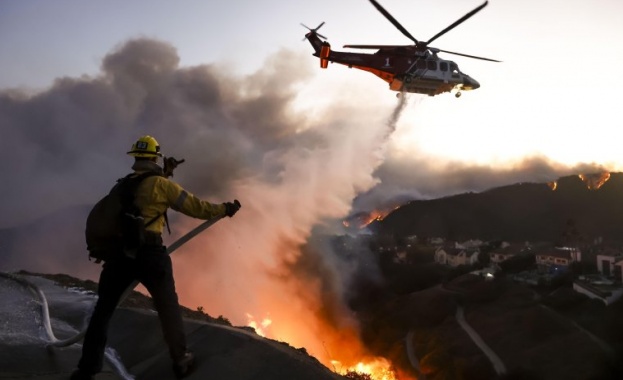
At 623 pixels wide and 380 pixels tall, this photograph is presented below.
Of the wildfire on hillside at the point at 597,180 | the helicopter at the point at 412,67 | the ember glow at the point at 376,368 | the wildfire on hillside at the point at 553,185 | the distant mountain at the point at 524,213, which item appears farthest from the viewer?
the wildfire on hillside at the point at 553,185

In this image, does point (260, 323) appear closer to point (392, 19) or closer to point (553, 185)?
point (392, 19)

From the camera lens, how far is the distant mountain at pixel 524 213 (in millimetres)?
118869

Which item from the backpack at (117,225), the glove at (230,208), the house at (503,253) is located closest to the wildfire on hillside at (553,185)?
the house at (503,253)

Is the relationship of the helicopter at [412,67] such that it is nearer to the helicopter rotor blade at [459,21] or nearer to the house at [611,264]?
the helicopter rotor blade at [459,21]

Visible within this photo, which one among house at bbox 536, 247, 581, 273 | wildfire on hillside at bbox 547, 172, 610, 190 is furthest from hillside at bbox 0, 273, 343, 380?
wildfire on hillside at bbox 547, 172, 610, 190

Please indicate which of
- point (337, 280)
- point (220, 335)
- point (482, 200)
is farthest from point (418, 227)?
point (220, 335)

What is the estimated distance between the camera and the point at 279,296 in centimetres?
5234

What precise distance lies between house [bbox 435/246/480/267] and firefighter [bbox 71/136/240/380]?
7442cm

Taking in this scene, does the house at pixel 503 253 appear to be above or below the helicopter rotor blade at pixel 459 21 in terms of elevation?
above

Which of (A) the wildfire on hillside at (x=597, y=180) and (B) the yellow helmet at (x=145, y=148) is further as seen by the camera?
(A) the wildfire on hillside at (x=597, y=180)

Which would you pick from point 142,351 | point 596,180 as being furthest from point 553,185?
point 142,351

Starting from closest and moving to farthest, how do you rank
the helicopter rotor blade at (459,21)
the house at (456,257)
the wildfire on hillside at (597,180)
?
1. the helicopter rotor blade at (459,21)
2. the house at (456,257)
3. the wildfire on hillside at (597,180)

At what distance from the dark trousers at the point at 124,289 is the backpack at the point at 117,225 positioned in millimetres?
121

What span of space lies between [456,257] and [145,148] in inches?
3076
